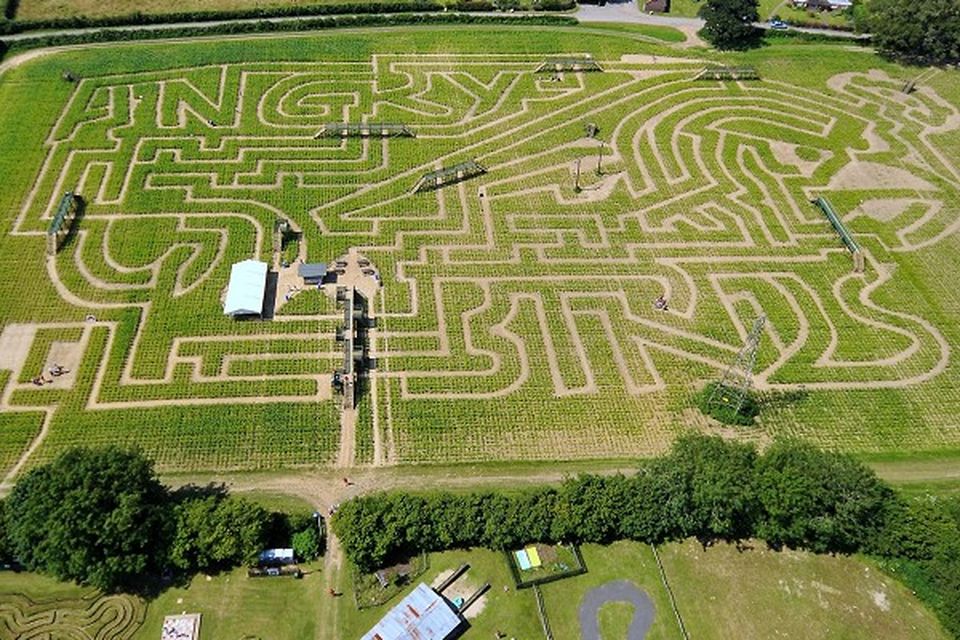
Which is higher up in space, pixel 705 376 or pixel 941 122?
pixel 941 122

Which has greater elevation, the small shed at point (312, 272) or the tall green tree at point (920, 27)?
the tall green tree at point (920, 27)

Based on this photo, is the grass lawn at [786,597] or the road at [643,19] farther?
the road at [643,19]

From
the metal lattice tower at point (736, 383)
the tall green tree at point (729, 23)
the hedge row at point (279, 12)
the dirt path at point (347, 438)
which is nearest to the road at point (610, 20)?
the hedge row at point (279, 12)

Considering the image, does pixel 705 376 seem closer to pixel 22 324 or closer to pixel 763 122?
pixel 763 122

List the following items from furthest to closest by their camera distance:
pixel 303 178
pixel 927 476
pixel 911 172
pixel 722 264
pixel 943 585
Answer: pixel 911 172, pixel 303 178, pixel 722 264, pixel 927 476, pixel 943 585

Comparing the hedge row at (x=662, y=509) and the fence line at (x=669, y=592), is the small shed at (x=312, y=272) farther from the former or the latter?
the fence line at (x=669, y=592)

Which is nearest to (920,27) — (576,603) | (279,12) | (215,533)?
(279,12)

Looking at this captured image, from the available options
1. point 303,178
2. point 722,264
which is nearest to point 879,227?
point 722,264
